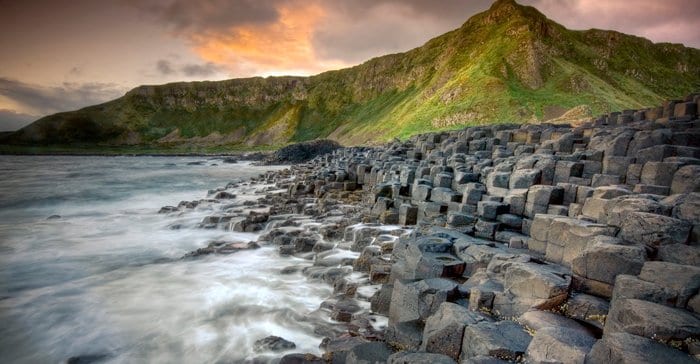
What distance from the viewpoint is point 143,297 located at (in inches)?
360

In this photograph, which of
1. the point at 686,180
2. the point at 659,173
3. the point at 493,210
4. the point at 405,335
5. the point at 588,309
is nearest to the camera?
the point at 588,309

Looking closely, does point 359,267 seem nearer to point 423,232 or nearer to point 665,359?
point 423,232

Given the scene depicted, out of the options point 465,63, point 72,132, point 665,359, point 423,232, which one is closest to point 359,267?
point 423,232

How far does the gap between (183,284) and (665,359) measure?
10.2 m

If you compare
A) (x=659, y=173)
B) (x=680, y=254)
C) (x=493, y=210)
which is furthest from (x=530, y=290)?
(x=659, y=173)

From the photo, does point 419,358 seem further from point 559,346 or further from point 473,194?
→ point 473,194

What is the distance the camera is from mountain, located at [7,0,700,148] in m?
58.0

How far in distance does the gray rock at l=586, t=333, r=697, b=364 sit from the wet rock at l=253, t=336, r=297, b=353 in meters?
4.71

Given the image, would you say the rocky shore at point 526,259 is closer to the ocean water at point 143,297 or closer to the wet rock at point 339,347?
the wet rock at point 339,347

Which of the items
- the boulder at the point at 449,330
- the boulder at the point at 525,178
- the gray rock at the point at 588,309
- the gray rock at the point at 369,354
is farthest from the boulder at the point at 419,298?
the boulder at the point at 525,178

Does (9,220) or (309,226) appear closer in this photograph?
(309,226)

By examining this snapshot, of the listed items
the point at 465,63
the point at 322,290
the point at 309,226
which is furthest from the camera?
the point at 465,63

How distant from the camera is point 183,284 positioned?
32.2 feet

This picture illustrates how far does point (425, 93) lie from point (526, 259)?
80828 mm
